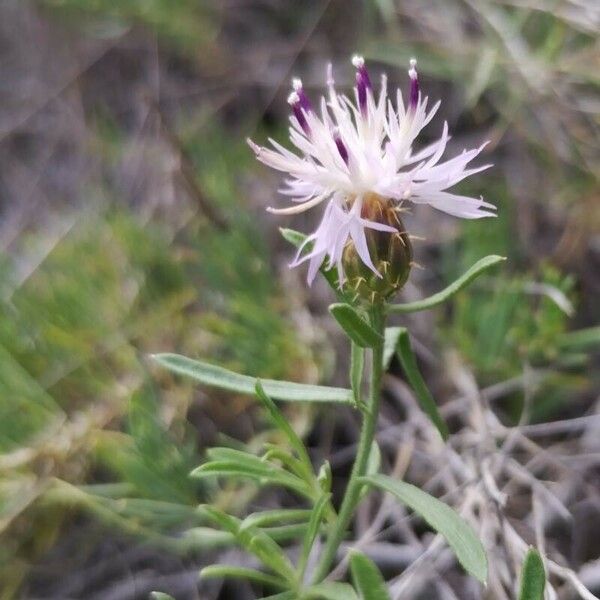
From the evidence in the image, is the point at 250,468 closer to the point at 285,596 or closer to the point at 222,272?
the point at 285,596

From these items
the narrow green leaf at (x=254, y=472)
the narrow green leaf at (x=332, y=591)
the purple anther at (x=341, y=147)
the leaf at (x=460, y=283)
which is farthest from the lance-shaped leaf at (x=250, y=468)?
the purple anther at (x=341, y=147)

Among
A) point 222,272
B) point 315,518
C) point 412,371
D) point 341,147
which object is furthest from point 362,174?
point 222,272

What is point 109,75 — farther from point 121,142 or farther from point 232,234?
point 232,234

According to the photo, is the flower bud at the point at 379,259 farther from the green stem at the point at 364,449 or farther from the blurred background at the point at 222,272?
the blurred background at the point at 222,272

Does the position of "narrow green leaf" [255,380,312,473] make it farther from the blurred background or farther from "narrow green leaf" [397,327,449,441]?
the blurred background

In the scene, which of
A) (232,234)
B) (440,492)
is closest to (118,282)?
(232,234)

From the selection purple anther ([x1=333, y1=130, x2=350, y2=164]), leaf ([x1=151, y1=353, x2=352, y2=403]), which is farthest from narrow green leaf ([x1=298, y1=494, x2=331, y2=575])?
purple anther ([x1=333, y1=130, x2=350, y2=164])

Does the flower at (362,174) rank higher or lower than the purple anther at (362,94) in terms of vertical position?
lower
